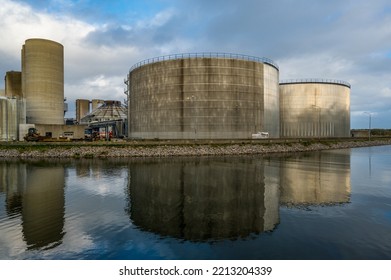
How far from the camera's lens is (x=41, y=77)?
80.1m

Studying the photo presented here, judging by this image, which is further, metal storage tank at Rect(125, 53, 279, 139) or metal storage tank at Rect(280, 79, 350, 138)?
metal storage tank at Rect(280, 79, 350, 138)

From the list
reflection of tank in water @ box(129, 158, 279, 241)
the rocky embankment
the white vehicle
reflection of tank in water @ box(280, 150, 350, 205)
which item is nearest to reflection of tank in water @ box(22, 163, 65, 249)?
reflection of tank in water @ box(129, 158, 279, 241)

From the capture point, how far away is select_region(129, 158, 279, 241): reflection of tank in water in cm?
1577

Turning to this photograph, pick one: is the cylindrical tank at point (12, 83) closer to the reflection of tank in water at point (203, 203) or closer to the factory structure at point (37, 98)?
the factory structure at point (37, 98)

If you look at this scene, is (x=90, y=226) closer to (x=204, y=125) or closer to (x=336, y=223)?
(x=336, y=223)

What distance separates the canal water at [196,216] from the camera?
12.8m

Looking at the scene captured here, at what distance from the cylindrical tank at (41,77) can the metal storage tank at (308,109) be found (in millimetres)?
69997

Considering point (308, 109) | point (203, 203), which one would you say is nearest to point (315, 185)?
point (203, 203)

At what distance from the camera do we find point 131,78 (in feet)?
254

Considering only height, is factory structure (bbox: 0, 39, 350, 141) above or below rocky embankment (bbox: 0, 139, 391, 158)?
above

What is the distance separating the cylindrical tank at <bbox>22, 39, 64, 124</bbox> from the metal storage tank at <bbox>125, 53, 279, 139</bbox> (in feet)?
103

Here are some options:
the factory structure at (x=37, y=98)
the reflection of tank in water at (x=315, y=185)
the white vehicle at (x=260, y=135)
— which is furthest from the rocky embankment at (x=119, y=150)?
the reflection of tank in water at (x=315, y=185)

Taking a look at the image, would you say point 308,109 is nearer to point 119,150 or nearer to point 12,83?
point 119,150

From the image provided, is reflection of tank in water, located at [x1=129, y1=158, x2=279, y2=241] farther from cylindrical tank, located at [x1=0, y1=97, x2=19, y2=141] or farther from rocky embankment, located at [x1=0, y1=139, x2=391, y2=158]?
cylindrical tank, located at [x1=0, y1=97, x2=19, y2=141]
